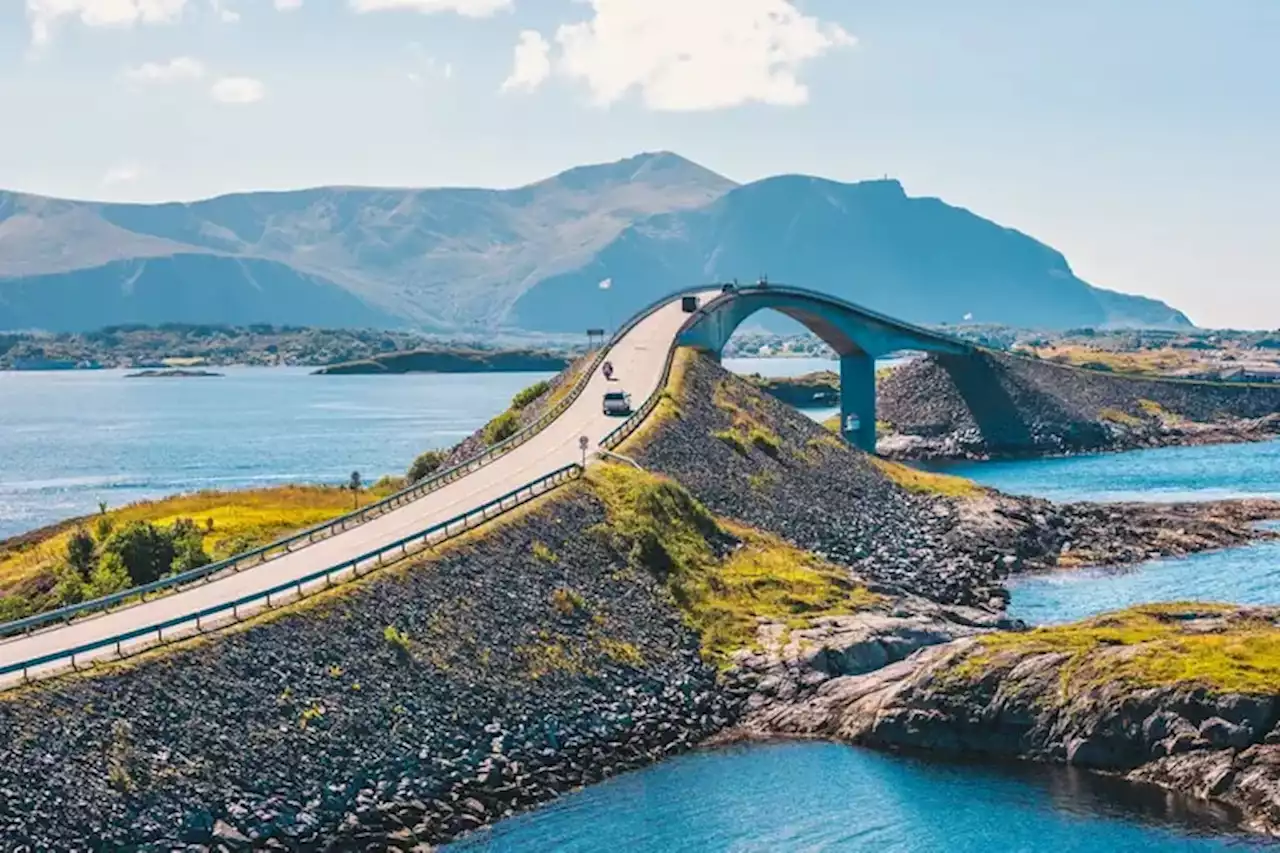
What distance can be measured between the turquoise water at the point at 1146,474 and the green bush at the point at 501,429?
4843cm

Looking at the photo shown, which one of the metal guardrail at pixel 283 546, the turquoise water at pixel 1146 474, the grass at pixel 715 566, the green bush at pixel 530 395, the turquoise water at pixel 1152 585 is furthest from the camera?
the turquoise water at pixel 1146 474

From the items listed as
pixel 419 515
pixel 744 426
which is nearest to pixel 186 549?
pixel 419 515

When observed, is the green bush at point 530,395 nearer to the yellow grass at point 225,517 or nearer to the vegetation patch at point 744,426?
the yellow grass at point 225,517

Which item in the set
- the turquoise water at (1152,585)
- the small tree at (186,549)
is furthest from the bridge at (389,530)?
the turquoise water at (1152,585)

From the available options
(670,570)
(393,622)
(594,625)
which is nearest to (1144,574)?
(670,570)

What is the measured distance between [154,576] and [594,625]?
68.7 feet

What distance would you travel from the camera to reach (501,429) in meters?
117

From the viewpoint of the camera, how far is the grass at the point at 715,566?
78.2 metres

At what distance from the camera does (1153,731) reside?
5978 cm

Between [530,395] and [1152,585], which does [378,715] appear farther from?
[530,395]

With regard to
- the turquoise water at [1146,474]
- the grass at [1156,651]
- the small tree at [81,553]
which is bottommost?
the grass at [1156,651]

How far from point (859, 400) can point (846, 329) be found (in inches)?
286

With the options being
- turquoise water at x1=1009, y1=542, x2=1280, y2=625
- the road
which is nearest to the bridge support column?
the road

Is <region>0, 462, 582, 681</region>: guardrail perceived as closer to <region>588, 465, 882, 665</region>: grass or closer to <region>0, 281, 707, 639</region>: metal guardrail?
<region>0, 281, 707, 639</region>: metal guardrail
